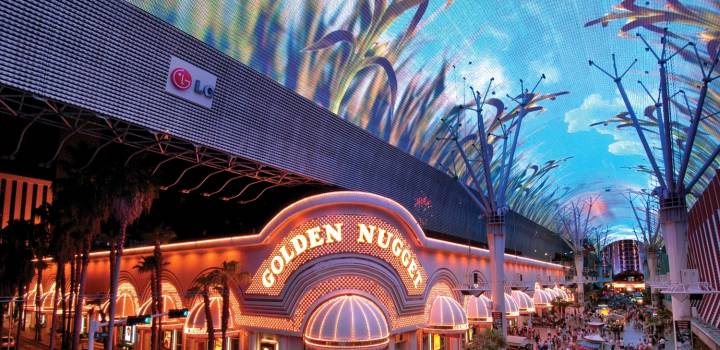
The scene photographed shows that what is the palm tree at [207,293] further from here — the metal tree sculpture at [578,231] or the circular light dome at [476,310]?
the metal tree sculpture at [578,231]

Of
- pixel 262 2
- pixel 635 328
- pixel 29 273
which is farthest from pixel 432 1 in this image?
pixel 635 328

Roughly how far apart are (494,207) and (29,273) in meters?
29.5

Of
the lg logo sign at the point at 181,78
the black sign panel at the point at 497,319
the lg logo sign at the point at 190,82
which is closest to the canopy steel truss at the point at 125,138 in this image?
the lg logo sign at the point at 190,82

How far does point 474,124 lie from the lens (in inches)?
1642

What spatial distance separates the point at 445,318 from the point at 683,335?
391 inches

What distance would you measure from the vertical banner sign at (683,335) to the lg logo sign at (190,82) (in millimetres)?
21207

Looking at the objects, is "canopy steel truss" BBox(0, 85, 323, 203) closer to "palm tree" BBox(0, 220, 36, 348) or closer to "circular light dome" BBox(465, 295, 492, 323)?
"palm tree" BBox(0, 220, 36, 348)

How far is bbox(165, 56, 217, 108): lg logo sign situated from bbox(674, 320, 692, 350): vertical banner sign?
21207 millimetres

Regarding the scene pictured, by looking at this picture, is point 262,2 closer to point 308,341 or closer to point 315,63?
point 315,63

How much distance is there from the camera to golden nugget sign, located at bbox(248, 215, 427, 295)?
2019 cm

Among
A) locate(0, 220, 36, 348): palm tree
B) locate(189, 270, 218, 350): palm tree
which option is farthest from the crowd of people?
locate(0, 220, 36, 348): palm tree

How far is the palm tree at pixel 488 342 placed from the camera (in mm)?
22766

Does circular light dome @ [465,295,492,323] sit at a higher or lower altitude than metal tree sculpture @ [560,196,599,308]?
lower

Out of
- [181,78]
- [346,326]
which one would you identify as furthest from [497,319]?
[181,78]
